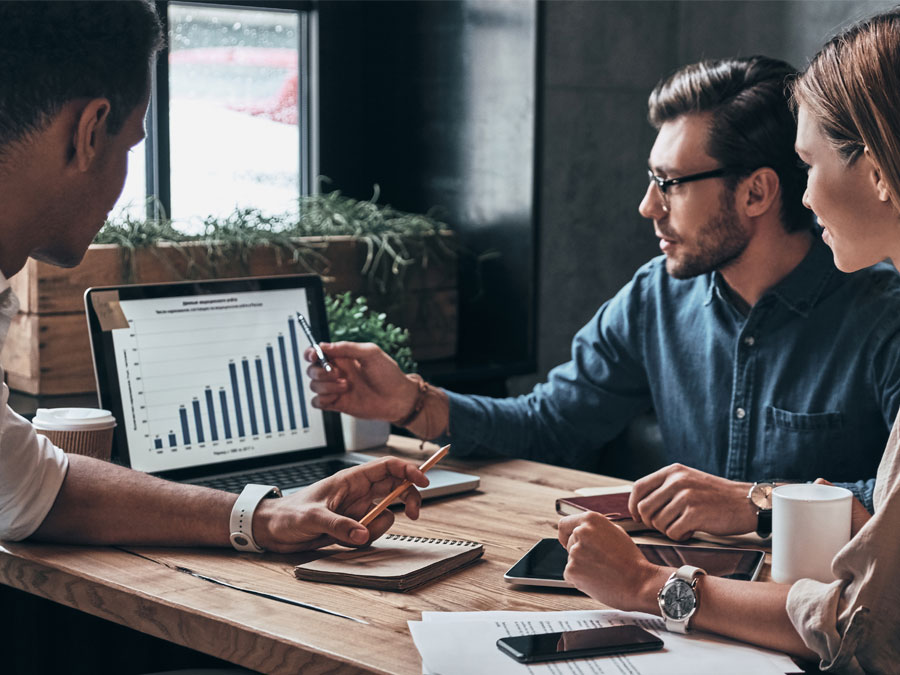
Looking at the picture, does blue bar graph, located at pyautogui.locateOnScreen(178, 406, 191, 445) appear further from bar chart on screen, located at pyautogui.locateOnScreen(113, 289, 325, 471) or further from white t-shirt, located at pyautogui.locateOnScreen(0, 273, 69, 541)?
white t-shirt, located at pyautogui.locateOnScreen(0, 273, 69, 541)

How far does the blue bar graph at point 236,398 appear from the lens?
6.34ft

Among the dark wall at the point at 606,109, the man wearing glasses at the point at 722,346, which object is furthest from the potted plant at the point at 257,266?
the man wearing glasses at the point at 722,346

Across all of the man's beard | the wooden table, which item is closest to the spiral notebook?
the wooden table

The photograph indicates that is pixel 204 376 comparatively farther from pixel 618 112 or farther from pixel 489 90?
pixel 618 112

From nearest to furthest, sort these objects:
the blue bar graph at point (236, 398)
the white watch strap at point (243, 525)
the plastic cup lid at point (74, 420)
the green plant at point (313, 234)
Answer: the white watch strap at point (243, 525) → the plastic cup lid at point (74, 420) → the blue bar graph at point (236, 398) → the green plant at point (313, 234)

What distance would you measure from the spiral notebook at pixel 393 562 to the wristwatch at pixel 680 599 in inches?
11.7

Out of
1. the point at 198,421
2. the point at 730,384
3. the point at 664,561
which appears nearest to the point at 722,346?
the point at 730,384

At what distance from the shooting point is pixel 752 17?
10.5 feet

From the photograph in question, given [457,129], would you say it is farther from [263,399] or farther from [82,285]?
[263,399]

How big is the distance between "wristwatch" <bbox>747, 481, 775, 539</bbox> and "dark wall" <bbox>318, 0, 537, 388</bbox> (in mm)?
1281

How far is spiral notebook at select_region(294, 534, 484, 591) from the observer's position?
138 centimetres

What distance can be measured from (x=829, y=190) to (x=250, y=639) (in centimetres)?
91

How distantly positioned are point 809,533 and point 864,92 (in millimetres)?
533

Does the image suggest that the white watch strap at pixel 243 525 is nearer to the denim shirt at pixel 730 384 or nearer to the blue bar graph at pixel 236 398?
the blue bar graph at pixel 236 398
